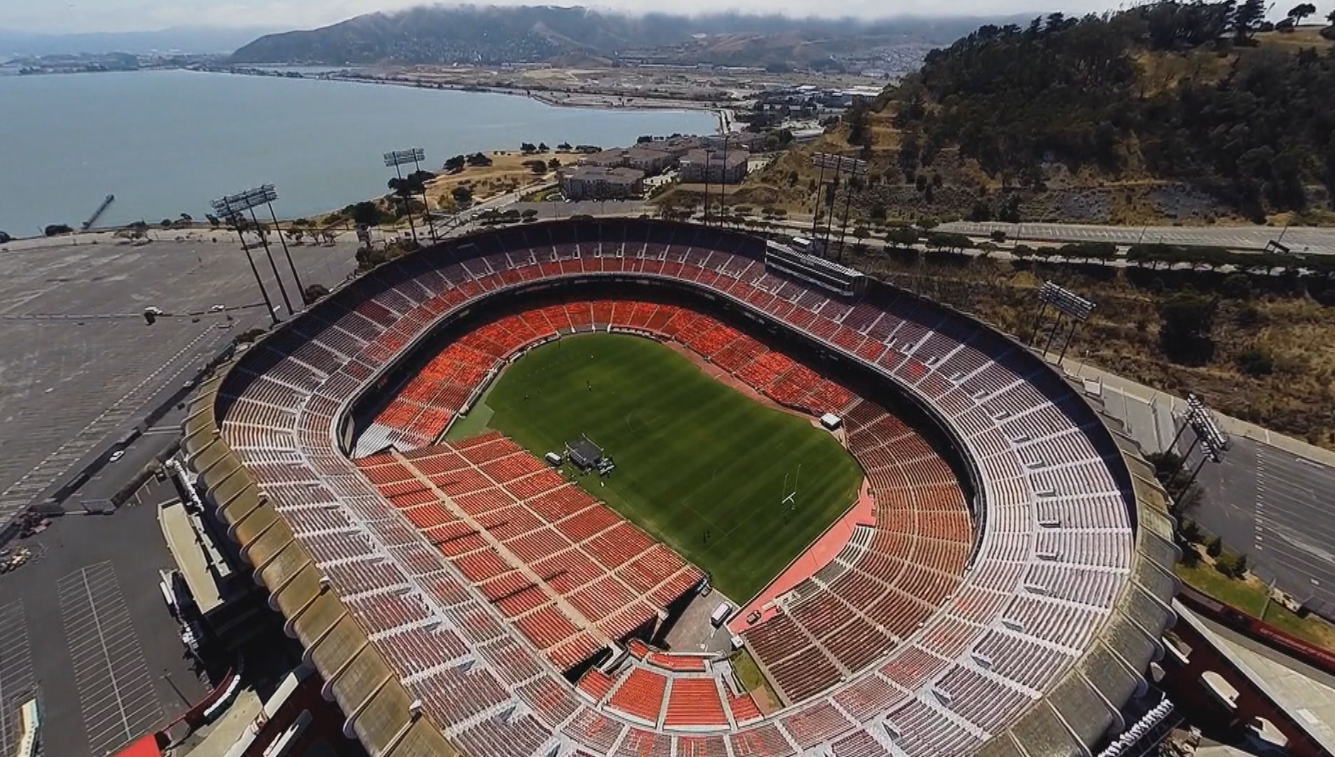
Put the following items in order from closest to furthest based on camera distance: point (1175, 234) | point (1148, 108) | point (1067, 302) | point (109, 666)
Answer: point (109, 666) < point (1067, 302) < point (1175, 234) < point (1148, 108)

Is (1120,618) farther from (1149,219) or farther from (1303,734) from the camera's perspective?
(1149,219)

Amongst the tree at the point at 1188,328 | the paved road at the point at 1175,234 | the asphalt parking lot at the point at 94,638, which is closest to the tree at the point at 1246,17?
the paved road at the point at 1175,234

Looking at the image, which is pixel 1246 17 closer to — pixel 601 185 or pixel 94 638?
pixel 601 185

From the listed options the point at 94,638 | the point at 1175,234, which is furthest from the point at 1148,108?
the point at 94,638

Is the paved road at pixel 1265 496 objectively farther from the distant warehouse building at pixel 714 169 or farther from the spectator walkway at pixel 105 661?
the distant warehouse building at pixel 714 169

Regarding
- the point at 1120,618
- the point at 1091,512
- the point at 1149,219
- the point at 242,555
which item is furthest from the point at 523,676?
the point at 1149,219

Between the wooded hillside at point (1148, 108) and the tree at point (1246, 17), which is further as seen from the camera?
the tree at point (1246, 17)

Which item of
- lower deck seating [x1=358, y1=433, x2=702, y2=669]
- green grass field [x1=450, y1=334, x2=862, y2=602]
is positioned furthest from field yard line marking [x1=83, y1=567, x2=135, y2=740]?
green grass field [x1=450, y1=334, x2=862, y2=602]
